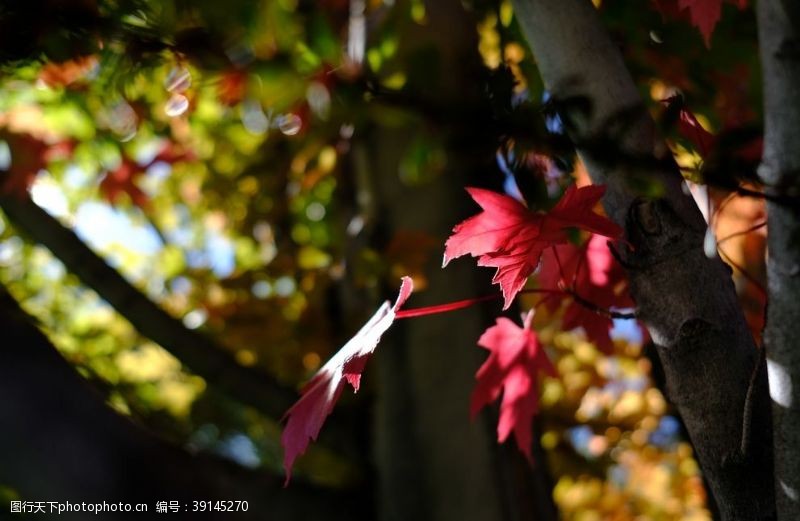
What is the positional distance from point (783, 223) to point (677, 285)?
20cm

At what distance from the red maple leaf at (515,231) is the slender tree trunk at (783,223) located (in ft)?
0.58

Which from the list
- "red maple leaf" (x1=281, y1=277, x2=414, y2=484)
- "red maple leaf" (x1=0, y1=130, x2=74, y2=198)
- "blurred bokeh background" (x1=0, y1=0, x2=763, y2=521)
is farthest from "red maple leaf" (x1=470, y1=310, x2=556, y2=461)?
"red maple leaf" (x1=0, y1=130, x2=74, y2=198)

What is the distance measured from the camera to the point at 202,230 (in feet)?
11.3

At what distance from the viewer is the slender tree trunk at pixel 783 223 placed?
61 cm

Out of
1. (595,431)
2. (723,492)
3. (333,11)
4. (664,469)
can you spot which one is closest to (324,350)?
(595,431)

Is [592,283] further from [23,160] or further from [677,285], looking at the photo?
[23,160]

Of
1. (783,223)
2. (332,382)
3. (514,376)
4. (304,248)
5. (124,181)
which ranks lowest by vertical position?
(304,248)

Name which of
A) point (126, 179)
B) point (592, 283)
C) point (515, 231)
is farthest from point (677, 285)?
point (126, 179)

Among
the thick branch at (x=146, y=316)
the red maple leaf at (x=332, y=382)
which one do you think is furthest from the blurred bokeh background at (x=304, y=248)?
the red maple leaf at (x=332, y=382)

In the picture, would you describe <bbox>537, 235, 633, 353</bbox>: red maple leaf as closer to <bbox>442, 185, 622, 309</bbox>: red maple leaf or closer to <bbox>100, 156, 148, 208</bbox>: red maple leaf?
<bbox>442, 185, 622, 309</bbox>: red maple leaf

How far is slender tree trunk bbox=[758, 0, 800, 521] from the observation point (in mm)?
605

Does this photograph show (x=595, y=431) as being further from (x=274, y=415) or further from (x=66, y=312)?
(x=66, y=312)

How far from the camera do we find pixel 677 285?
806 mm

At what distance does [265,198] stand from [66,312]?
3.32 ft
